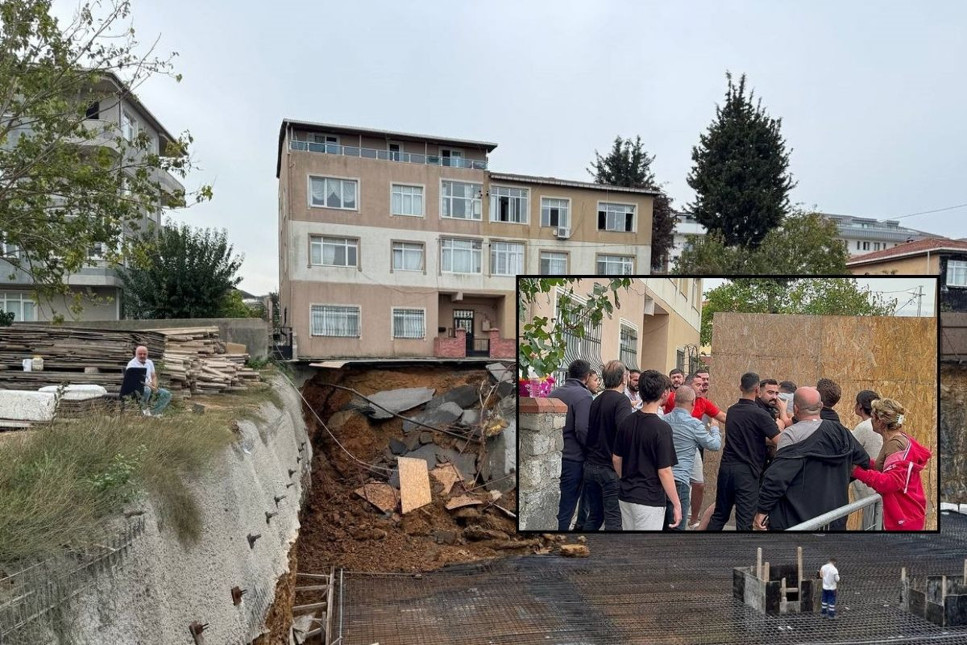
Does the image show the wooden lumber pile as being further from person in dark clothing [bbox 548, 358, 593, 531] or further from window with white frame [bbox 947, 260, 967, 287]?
window with white frame [bbox 947, 260, 967, 287]

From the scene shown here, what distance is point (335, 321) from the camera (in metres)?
25.0

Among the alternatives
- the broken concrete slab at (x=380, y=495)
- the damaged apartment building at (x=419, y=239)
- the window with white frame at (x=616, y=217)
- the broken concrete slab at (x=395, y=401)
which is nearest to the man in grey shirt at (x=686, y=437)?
the broken concrete slab at (x=380, y=495)

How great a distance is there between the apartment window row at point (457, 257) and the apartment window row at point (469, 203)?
1226mm

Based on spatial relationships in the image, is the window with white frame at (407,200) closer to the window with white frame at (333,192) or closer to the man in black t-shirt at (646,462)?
the window with white frame at (333,192)

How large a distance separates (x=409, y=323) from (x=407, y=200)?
17.1ft

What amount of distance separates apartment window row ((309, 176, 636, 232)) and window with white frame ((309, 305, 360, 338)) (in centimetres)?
409

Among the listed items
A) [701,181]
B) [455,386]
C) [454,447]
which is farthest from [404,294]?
[701,181]

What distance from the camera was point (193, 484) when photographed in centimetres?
515

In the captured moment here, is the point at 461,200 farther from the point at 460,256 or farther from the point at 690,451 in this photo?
the point at 690,451

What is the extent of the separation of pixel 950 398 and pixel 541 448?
1571cm

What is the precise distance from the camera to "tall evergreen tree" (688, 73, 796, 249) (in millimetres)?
27812

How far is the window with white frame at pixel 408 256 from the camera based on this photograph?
2575cm

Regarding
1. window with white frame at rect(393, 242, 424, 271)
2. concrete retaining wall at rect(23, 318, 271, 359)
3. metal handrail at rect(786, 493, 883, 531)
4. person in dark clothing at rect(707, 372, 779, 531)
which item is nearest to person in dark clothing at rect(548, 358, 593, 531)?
person in dark clothing at rect(707, 372, 779, 531)

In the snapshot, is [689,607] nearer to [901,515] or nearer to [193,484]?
[901,515]
